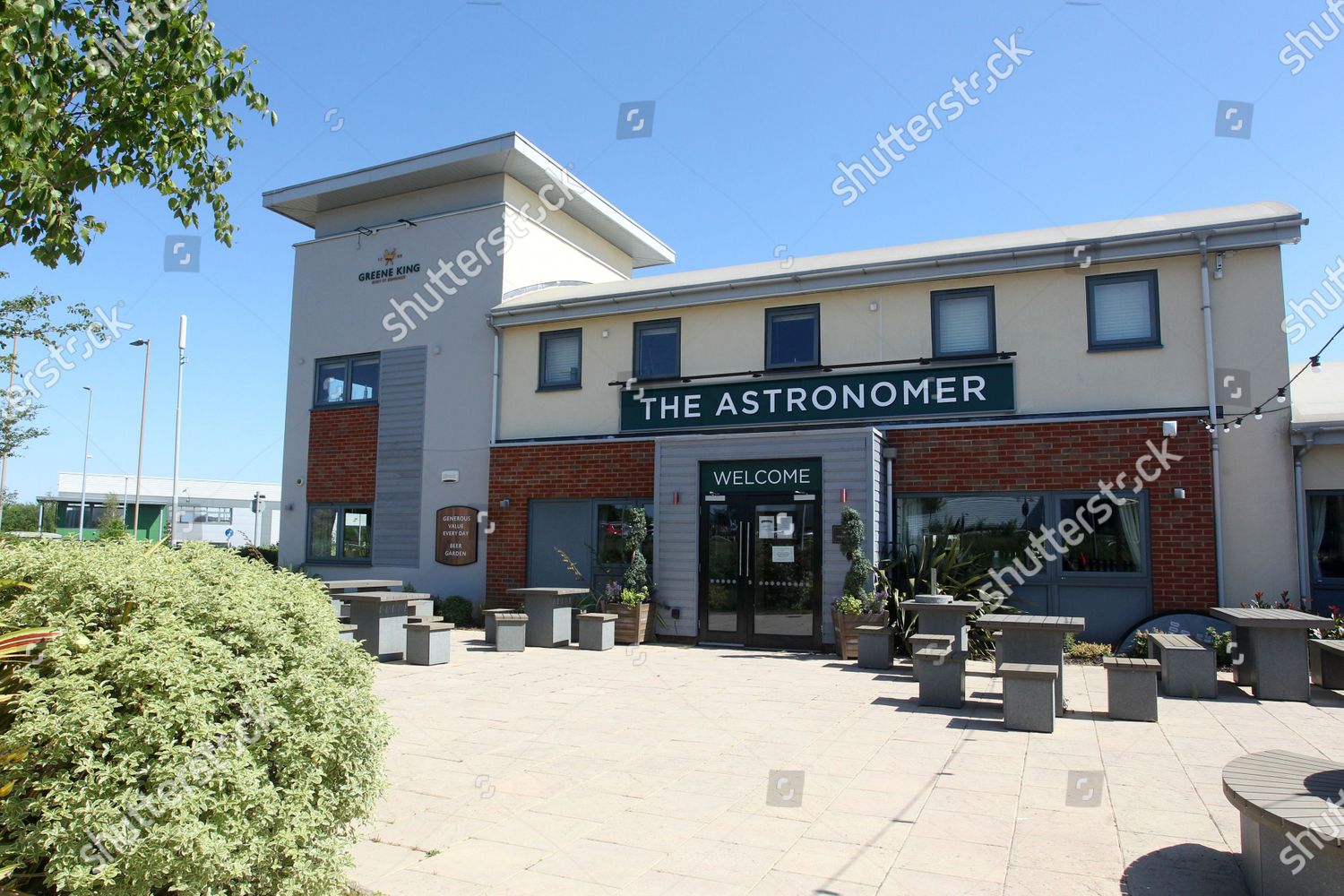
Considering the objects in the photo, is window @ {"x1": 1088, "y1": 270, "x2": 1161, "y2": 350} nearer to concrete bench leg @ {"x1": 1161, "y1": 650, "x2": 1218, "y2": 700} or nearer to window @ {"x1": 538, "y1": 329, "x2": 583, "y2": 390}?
concrete bench leg @ {"x1": 1161, "y1": 650, "x2": 1218, "y2": 700}

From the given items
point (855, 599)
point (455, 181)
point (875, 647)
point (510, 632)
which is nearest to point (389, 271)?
point (455, 181)

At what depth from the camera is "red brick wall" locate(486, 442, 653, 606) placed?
1364 cm

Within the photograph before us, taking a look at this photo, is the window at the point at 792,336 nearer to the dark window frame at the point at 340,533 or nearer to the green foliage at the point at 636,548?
the green foliage at the point at 636,548

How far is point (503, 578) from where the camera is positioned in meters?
14.5

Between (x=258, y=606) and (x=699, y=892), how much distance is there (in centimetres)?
211

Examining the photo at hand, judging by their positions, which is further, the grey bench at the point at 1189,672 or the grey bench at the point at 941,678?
the grey bench at the point at 1189,672

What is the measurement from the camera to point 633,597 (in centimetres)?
1225

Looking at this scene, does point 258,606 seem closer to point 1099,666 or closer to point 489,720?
point 489,720

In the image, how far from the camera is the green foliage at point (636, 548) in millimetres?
12414

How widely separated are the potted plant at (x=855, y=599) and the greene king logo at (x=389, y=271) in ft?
31.9

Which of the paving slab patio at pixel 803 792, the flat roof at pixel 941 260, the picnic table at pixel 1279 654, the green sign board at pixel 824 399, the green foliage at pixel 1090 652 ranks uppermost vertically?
the flat roof at pixel 941 260

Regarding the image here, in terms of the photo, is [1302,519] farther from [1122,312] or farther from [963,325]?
[963,325]

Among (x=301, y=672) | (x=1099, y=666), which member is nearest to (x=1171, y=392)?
→ (x=1099, y=666)

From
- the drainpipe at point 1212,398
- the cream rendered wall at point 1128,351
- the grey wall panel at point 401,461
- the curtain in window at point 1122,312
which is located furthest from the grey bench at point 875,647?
the grey wall panel at point 401,461
